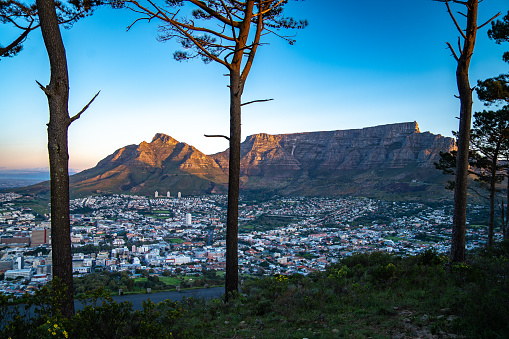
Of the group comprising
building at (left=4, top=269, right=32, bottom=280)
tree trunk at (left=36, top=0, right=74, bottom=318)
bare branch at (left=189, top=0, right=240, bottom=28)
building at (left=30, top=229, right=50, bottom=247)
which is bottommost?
building at (left=30, top=229, right=50, bottom=247)

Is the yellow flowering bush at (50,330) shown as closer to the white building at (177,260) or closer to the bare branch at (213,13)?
the bare branch at (213,13)

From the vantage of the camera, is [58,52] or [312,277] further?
[312,277]

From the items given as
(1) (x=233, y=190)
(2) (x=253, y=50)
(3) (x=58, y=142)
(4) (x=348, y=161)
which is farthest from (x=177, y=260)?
(4) (x=348, y=161)

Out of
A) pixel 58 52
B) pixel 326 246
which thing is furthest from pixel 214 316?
pixel 326 246

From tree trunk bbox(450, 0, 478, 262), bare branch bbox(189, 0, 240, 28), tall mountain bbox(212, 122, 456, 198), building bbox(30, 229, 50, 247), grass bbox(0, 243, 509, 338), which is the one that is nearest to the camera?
grass bbox(0, 243, 509, 338)

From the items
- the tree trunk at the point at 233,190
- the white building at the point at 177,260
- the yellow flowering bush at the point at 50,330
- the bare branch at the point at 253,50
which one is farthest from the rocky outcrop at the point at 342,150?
the yellow flowering bush at the point at 50,330

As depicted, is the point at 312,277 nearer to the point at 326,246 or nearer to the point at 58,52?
the point at 58,52

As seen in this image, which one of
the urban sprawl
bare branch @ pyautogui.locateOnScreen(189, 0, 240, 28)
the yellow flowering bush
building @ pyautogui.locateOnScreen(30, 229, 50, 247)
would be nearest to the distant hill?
the urban sprawl

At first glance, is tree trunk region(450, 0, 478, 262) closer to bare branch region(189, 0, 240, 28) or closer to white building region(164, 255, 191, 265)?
bare branch region(189, 0, 240, 28)
